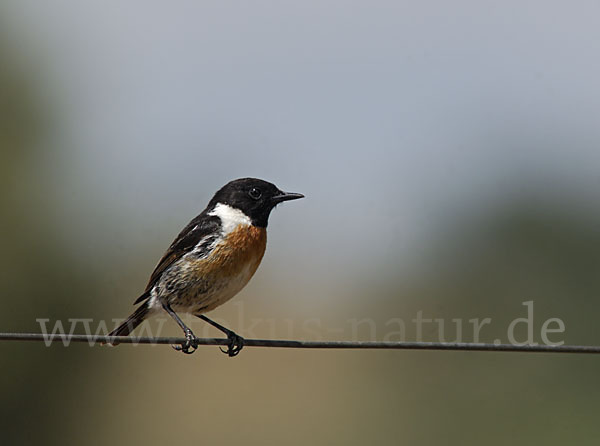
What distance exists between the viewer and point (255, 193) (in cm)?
807

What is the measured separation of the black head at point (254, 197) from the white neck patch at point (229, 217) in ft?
0.13

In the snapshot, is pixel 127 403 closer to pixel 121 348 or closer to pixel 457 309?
pixel 121 348

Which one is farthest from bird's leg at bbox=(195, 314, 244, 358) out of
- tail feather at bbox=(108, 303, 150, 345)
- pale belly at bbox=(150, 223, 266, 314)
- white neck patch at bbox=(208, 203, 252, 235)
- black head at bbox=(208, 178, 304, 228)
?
black head at bbox=(208, 178, 304, 228)

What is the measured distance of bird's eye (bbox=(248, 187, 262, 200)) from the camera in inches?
316

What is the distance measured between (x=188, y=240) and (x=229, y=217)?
14.8 inches

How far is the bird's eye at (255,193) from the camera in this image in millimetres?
8039

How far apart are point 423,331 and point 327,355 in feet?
10.1

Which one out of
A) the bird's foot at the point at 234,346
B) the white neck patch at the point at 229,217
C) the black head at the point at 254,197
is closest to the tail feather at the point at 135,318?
the bird's foot at the point at 234,346

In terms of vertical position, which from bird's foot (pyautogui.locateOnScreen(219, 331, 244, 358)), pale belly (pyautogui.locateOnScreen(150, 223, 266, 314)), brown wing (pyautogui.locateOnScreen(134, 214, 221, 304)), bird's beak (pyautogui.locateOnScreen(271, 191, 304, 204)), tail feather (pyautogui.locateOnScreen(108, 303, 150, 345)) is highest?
bird's beak (pyautogui.locateOnScreen(271, 191, 304, 204))

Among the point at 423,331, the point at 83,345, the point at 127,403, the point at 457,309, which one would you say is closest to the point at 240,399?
the point at 127,403

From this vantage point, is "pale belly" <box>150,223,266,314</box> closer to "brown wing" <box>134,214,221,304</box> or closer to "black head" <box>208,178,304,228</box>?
"brown wing" <box>134,214,221,304</box>

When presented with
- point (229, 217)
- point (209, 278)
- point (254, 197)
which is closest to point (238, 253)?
point (209, 278)

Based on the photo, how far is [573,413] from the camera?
749 inches

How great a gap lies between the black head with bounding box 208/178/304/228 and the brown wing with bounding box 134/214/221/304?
0.26m
